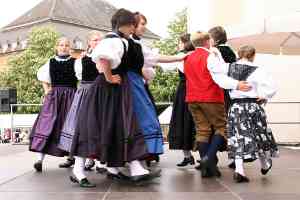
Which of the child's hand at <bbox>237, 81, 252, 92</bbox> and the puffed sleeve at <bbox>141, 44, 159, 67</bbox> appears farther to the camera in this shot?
the puffed sleeve at <bbox>141, 44, 159, 67</bbox>

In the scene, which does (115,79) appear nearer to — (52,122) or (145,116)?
(145,116)

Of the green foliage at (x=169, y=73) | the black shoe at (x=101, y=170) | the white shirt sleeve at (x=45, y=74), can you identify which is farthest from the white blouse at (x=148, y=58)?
the green foliage at (x=169, y=73)

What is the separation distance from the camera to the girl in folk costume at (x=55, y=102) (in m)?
6.25

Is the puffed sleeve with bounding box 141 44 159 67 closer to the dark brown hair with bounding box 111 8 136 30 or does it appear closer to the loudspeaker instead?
the dark brown hair with bounding box 111 8 136 30

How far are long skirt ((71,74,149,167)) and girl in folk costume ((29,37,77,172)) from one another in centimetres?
139

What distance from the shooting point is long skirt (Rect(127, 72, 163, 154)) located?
493 centimetres

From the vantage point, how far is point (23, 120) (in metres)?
15.2

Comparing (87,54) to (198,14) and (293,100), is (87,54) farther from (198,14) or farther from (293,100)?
(198,14)

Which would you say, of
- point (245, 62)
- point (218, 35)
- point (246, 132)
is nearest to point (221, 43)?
point (218, 35)

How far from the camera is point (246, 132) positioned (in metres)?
5.22

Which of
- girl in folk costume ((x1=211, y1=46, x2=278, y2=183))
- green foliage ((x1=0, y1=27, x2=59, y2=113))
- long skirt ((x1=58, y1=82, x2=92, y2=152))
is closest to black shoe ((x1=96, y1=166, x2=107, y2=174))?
long skirt ((x1=58, y1=82, x2=92, y2=152))

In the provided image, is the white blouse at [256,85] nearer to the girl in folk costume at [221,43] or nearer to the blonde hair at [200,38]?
the blonde hair at [200,38]

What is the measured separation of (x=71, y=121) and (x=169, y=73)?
3429cm

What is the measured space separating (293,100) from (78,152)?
833 cm
